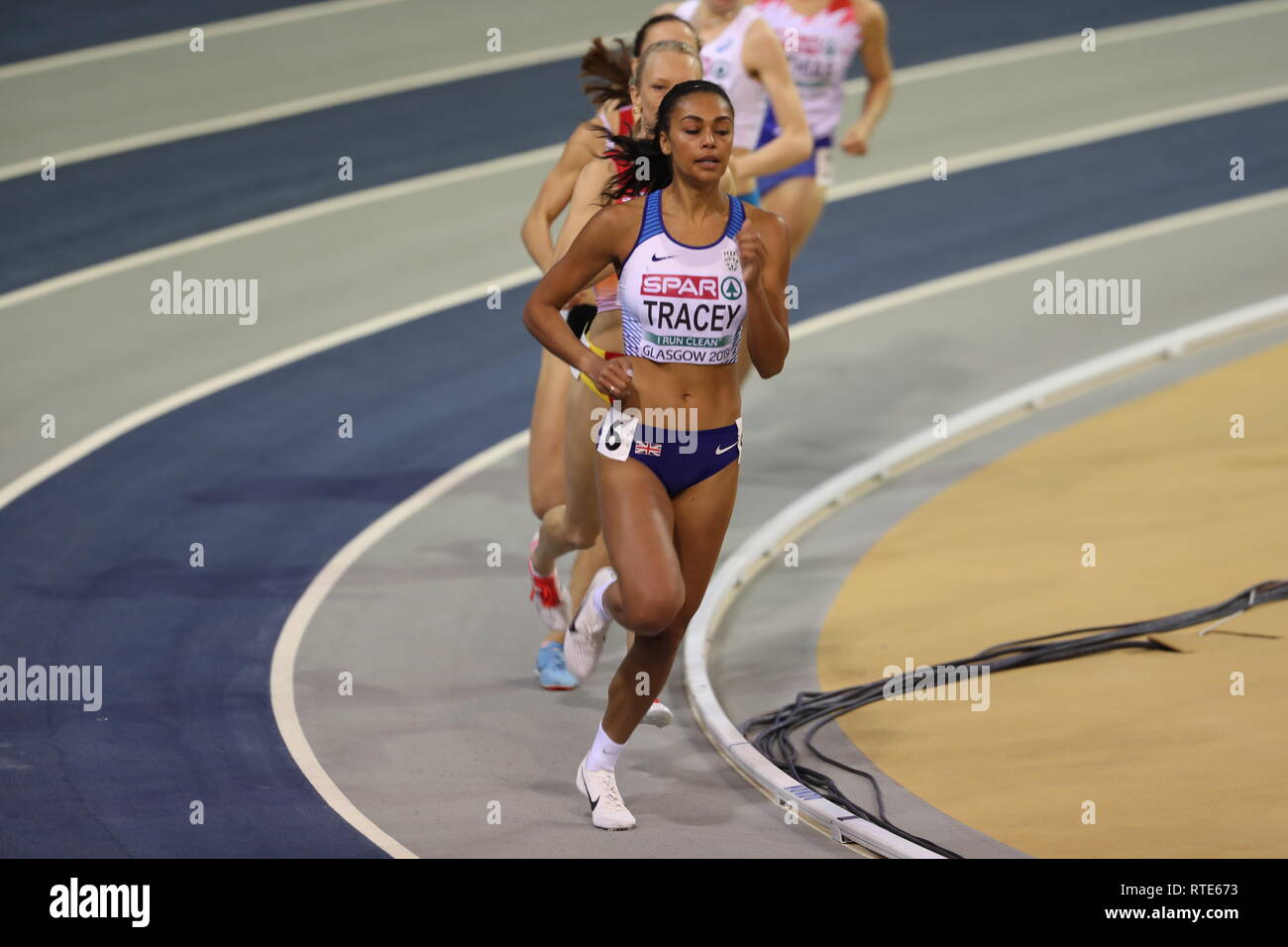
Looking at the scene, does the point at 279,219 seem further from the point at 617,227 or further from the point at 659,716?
the point at 617,227

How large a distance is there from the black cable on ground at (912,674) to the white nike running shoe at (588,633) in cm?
80

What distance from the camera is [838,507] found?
10.9 m

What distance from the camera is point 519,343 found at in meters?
13.1

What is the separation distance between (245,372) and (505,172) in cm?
398

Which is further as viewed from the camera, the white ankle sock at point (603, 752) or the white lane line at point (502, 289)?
the white lane line at point (502, 289)

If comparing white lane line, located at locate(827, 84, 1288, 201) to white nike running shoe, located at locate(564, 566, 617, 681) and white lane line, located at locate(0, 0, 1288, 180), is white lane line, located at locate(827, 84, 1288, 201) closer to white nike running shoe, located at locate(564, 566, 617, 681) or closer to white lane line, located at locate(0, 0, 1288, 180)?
white lane line, located at locate(0, 0, 1288, 180)

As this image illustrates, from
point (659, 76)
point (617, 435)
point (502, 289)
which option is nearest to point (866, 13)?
point (502, 289)

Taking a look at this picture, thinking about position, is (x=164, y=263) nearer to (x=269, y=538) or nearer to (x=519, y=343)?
(x=519, y=343)

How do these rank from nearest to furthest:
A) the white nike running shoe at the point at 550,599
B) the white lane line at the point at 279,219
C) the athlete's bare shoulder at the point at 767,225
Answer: the athlete's bare shoulder at the point at 767,225 < the white nike running shoe at the point at 550,599 < the white lane line at the point at 279,219

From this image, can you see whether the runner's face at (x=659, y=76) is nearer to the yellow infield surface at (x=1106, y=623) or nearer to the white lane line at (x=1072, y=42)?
the yellow infield surface at (x=1106, y=623)

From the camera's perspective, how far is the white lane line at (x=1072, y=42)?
1803cm

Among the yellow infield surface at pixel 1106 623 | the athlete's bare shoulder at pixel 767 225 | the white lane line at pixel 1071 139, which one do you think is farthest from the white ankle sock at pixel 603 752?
the white lane line at pixel 1071 139
